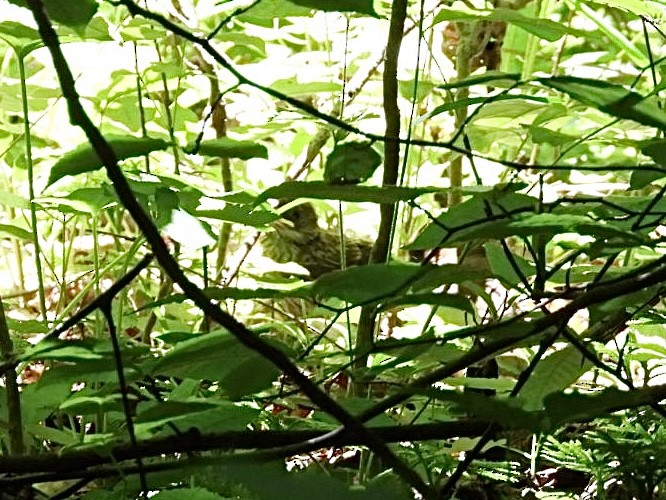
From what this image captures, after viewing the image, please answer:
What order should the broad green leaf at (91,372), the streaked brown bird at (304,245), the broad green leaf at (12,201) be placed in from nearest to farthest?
the broad green leaf at (91,372)
the broad green leaf at (12,201)
the streaked brown bird at (304,245)

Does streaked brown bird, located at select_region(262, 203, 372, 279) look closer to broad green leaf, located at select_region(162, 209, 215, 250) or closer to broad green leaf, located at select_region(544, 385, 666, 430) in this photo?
broad green leaf, located at select_region(162, 209, 215, 250)

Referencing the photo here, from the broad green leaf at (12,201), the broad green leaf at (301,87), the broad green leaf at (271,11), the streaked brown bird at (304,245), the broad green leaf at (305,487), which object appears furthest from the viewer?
the streaked brown bird at (304,245)

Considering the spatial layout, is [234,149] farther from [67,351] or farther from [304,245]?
[304,245]

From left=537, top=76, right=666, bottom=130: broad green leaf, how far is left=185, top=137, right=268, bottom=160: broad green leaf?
0.49 feet

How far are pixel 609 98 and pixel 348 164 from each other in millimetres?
153

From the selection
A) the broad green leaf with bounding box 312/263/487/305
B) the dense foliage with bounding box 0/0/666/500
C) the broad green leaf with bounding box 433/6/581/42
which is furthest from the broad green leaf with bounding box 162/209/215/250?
the broad green leaf with bounding box 433/6/581/42

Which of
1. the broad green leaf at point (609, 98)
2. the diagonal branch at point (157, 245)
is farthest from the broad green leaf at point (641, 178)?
the diagonal branch at point (157, 245)

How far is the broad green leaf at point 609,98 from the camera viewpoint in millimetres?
366

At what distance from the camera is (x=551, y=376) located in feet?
1.70

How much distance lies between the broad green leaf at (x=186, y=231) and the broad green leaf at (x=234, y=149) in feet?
0.16

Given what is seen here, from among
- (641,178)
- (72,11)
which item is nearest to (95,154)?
(72,11)

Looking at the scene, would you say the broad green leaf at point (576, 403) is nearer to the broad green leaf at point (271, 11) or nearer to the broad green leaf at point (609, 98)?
the broad green leaf at point (609, 98)

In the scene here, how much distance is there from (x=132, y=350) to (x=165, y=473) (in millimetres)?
65

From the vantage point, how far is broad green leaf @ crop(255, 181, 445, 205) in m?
0.42
